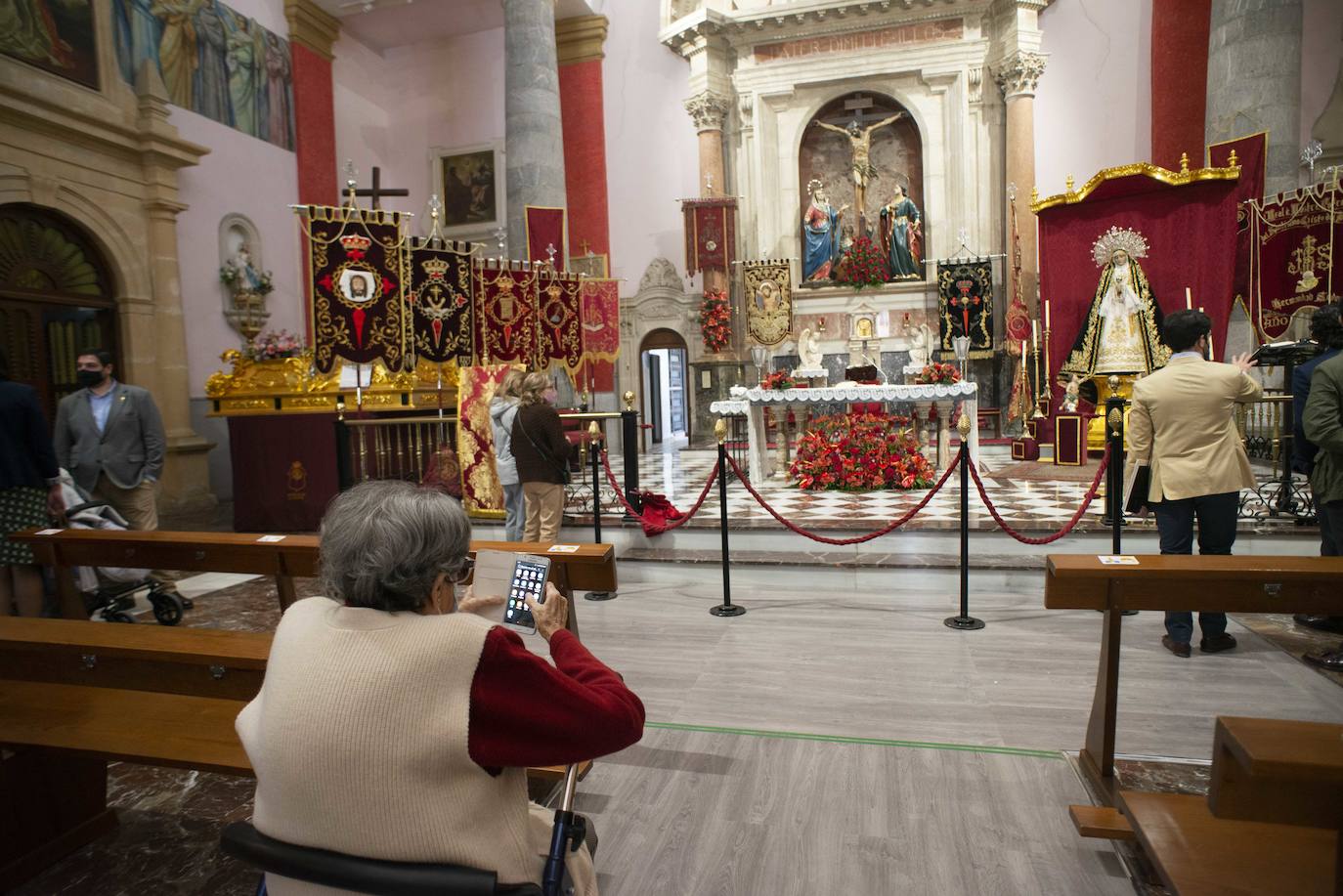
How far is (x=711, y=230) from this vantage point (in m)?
14.8

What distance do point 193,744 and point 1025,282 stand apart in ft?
46.9

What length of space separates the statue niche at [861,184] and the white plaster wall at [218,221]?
9358mm

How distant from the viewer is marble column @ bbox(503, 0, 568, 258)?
11891mm

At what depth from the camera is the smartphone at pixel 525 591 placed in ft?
6.19

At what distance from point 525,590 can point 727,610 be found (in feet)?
12.5

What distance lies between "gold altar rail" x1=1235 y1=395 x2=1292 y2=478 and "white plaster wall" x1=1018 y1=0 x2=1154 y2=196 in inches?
215

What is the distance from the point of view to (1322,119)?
12.0 metres

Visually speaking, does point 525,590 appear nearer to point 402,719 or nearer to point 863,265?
point 402,719

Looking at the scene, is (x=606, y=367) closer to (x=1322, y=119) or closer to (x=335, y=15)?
(x=335, y=15)

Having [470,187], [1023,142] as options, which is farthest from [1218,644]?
[470,187]

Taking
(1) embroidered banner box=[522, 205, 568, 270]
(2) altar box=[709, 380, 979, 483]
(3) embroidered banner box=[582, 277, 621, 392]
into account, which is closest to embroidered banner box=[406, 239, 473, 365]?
(2) altar box=[709, 380, 979, 483]

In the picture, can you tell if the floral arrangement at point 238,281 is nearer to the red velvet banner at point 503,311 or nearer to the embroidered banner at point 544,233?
the embroidered banner at point 544,233

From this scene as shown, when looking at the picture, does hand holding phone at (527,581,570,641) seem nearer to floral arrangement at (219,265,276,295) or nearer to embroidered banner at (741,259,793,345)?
floral arrangement at (219,265,276,295)

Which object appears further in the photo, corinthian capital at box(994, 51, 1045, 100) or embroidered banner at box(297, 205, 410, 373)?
corinthian capital at box(994, 51, 1045, 100)
